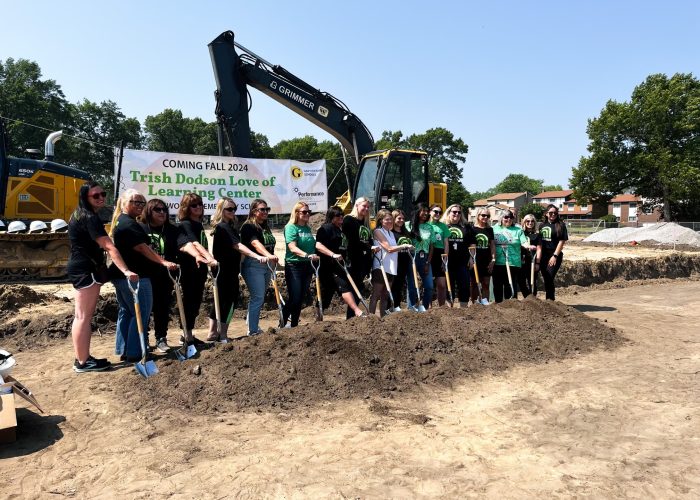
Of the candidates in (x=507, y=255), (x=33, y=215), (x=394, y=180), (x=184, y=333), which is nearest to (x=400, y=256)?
(x=507, y=255)

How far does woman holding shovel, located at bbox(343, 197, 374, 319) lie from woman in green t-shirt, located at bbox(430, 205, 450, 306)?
1112mm

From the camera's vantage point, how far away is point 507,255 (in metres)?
7.26

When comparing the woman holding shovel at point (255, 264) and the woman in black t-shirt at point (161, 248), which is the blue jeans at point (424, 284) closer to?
the woman holding shovel at point (255, 264)

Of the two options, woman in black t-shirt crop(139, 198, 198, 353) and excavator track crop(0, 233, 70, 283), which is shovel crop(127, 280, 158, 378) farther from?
excavator track crop(0, 233, 70, 283)

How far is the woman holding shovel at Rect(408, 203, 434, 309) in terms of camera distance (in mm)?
6738

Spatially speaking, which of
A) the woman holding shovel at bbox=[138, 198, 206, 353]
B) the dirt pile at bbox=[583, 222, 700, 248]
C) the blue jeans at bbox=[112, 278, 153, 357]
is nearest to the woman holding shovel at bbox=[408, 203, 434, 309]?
the woman holding shovel at bbox=[138, 198, 206, 353]

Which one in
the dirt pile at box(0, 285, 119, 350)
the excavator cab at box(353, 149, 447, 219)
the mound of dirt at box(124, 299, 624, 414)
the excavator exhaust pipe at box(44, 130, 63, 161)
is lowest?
the mound of dirt at box(124, 299, 624, 414)

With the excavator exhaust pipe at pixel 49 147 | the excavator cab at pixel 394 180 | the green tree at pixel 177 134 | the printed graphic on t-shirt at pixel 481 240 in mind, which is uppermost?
the green tree at pixel 177 134

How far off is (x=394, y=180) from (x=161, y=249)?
644 centimetres

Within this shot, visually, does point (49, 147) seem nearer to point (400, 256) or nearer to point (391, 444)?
Answer: point (400, 256)

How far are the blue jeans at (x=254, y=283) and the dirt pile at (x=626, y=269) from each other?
8987mm

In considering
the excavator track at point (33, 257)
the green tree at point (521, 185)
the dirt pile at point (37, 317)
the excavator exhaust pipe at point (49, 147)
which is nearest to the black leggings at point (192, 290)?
the dirt pile at point (37, 317)

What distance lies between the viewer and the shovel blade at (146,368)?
452cm

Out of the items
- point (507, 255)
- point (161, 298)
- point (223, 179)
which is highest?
point (223, 179)
